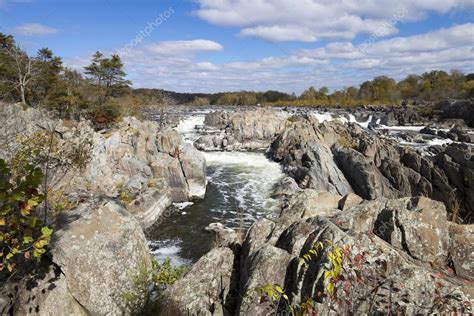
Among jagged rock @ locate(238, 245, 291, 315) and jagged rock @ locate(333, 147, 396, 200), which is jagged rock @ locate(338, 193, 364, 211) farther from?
jagged rock @ locate(333, 147, 396, 200)

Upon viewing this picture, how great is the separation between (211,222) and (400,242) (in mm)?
14873

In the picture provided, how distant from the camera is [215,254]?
6.40 m

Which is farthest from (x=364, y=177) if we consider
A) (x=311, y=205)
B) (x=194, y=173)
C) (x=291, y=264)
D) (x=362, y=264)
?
(x=362, y=264)

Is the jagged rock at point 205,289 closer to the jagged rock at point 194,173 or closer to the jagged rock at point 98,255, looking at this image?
the jagged rock at point 98,255

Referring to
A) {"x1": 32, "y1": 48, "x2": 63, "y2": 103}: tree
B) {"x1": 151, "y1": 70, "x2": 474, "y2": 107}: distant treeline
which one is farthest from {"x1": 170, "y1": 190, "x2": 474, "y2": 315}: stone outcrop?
{"x1": 151, "y1": 70, "x2": 474, "y2": 107}: distant treeline

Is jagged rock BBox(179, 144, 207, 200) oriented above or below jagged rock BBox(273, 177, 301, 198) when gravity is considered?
above

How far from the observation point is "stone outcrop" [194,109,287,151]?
42938 mm

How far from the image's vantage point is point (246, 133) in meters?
46.7

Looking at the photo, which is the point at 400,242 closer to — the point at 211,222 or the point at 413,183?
the point at 211,222

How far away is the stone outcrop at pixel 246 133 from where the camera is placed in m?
42.9

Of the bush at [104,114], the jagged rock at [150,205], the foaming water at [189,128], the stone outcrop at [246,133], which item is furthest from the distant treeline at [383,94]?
the jagged rock at [150,205]

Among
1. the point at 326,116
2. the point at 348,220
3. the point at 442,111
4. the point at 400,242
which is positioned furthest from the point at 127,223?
the point at 442,111

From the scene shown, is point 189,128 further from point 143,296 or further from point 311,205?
point 143,296

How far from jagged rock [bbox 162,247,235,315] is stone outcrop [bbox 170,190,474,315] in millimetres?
21
